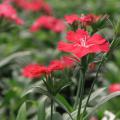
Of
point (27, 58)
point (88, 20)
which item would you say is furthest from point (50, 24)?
point (88, 20)

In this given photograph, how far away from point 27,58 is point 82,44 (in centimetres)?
196

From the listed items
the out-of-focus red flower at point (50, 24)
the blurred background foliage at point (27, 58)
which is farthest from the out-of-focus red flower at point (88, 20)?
the out-of-focus red flower at point (50, 24)

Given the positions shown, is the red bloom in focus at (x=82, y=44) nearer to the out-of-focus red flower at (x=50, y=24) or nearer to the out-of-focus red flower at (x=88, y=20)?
the out-of-focus red flower at (x=88, y=20)

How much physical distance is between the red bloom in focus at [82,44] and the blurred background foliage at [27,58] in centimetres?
11

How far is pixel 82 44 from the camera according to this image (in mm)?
1906

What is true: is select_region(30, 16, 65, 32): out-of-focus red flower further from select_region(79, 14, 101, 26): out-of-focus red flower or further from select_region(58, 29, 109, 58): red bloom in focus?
select_region(58, 29, 109, 58): red bloom in focus

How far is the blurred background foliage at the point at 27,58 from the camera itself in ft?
9.80

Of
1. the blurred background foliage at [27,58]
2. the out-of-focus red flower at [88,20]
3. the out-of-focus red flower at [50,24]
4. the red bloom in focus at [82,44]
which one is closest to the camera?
the red bloom in focus at [82,44]

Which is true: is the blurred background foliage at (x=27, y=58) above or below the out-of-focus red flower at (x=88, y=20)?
below

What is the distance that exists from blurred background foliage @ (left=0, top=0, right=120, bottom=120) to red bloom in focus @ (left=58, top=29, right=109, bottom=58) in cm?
11

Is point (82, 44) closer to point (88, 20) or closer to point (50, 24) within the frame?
point (88, 20)

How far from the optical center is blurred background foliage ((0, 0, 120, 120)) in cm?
299

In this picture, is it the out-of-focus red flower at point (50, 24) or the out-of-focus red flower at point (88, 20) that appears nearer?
the out-of-focus red flower at point (88, 20)

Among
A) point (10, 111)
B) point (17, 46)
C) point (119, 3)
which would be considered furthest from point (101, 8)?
point (10, 111)
